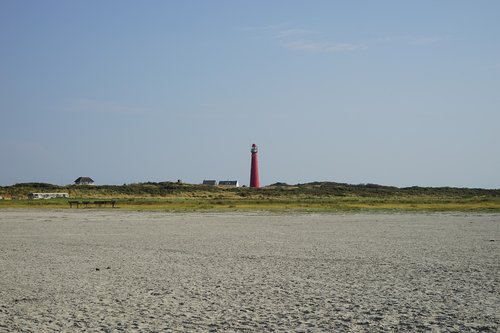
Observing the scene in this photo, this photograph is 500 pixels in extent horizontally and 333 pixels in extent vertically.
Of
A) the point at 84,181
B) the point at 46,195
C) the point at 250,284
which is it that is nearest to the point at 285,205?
the point at 46,195

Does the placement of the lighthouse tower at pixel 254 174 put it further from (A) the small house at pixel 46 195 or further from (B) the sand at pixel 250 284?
(B) the sand at pixel 250 284

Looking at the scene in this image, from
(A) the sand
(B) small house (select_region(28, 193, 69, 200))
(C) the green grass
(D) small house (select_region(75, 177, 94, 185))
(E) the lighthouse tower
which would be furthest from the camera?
(D) small house (select_region(75, 177, 94, 185))

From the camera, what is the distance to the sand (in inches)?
322

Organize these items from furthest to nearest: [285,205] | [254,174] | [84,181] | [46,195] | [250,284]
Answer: [84,181]
[254,174]
[46,195]
[285,205]
[250,284]

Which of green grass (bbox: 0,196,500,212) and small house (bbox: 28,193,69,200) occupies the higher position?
small house (bbox: 28,193,69,200)

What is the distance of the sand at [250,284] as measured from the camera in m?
8.19

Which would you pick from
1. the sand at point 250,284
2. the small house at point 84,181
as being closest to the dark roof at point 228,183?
the small house at point 84,181

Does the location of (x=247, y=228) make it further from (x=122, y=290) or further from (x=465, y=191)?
(x=465, y=191)

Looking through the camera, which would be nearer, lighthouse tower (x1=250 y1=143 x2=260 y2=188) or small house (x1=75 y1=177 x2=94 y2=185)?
lighthouse tower (x1=250 y1=143 x2=260 y2=188)

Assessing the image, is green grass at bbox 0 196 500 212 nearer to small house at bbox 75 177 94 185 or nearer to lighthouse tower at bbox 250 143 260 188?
lighthouse tower at bbox 250 143 260 188

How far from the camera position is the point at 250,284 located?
11.2 meters

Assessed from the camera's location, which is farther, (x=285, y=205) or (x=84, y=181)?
(x=84, y=181)

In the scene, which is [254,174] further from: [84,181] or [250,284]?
[250,284]

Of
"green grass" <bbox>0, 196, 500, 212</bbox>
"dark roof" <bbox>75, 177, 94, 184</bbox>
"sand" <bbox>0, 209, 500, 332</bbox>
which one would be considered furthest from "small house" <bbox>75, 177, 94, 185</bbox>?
"sand" <bbox>0, 209, 500, 332</bbox>
